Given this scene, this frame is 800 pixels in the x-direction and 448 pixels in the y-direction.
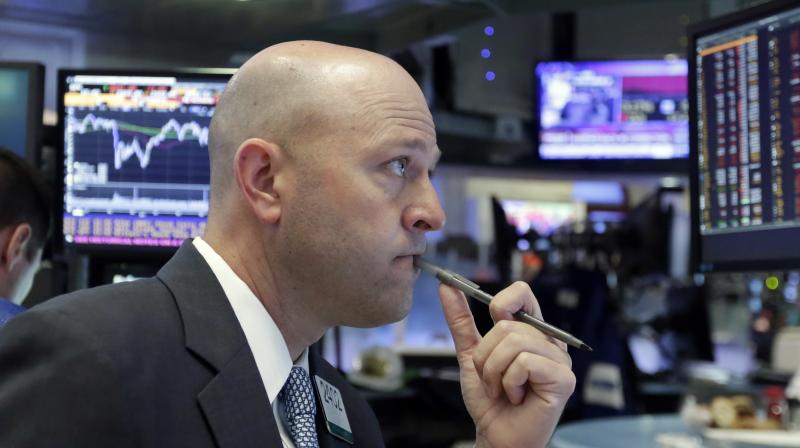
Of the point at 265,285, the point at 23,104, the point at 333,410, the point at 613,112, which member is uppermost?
the point at 613,112

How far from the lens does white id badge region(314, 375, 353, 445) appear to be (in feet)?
5.50

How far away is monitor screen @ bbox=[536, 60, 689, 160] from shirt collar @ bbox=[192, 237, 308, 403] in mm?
4928

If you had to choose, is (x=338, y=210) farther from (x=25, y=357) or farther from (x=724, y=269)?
(x=724, y=269)

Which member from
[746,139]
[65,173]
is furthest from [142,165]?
[746,139]

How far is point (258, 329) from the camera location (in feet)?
4.83

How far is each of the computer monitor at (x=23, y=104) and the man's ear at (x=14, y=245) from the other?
0.19 meters

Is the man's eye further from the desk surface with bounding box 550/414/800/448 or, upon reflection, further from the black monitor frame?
the desk surface with bounding box 550/414/800/448

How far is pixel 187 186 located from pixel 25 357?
3.44 feet

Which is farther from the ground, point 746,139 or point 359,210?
point 746,139

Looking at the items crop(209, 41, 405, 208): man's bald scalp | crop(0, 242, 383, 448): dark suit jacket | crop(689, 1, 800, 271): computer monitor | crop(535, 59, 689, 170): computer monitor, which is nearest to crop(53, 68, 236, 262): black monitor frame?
crop(209, 41, 405, 208): man's bald scalp

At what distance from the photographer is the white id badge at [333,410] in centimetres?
168

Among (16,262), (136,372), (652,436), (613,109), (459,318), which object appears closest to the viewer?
(136,372)

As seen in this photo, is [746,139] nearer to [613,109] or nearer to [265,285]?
[265,285]

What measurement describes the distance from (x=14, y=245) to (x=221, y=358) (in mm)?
1015
